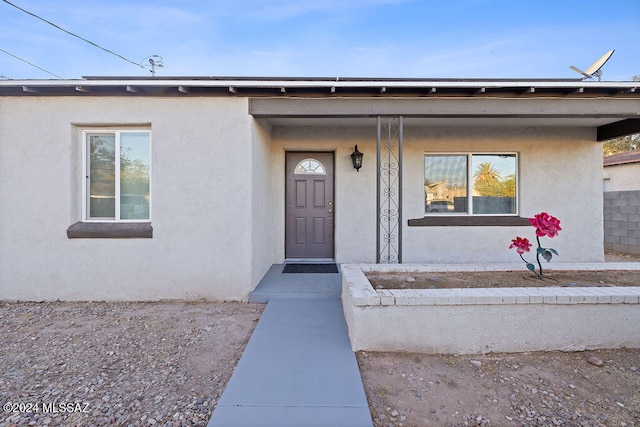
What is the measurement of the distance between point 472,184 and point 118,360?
239 inches

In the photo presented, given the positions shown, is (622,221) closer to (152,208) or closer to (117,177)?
(152,208)

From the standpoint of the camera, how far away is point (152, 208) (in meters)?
3.99

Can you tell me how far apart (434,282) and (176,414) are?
2832 millimetres

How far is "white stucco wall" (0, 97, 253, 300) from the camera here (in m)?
3.96

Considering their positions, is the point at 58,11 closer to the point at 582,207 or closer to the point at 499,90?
the point at 499,90

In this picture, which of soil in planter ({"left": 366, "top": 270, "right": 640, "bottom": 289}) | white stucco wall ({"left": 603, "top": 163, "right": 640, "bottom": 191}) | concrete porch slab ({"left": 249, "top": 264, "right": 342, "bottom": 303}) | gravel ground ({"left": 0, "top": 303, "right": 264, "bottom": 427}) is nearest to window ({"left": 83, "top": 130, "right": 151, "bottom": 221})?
gravel ground ({"left": 0, "top": 303, "right": 264, "bottom": 427})

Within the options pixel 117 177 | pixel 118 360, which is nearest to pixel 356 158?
pixel 117 177

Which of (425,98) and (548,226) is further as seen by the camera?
(425,98)

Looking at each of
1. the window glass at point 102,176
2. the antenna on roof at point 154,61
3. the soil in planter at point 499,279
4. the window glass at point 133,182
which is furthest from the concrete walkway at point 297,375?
the antenna on roof at point 154,61

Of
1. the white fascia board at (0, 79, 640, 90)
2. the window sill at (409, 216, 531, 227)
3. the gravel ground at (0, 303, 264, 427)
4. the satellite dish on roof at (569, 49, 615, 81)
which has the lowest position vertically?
the gravel ground at (0, 303, 264, 427)

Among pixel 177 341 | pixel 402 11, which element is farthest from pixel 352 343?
pixel 402 11

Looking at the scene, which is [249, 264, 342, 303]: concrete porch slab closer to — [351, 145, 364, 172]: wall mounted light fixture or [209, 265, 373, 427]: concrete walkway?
[209, 265, 373, 427]: concrete walkway

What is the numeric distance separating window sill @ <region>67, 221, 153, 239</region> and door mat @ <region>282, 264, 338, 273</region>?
224cm

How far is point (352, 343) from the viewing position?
264 centimetres
